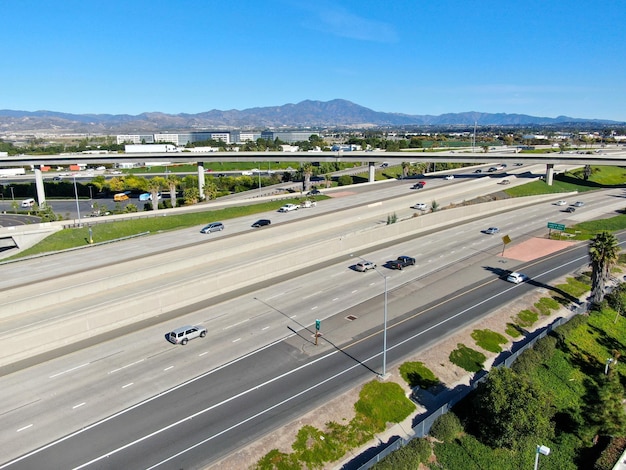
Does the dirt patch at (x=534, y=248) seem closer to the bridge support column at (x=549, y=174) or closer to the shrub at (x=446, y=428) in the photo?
the shrub at (x=446, y=428)

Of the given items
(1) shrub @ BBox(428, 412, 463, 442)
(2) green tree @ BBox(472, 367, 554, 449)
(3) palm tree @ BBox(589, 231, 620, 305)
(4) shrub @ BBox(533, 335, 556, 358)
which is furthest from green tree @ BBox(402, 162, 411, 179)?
(1) shrub @ BBox(428, 412, 463, 442)

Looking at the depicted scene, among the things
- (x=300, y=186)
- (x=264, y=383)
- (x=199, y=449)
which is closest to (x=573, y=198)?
(x=300, y=186)

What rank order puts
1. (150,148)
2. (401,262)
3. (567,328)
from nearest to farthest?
(567,328) < (401,262) < (150,148)

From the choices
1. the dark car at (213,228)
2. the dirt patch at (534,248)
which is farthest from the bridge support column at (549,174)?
the dark car at (213,228)

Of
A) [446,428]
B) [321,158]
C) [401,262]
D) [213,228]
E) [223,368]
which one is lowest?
[446,428]

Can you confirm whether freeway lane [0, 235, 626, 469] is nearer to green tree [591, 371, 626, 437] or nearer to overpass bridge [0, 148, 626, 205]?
Answer: green tree [591, 371, 626, 437]

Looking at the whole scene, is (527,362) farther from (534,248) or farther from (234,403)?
(534,248)

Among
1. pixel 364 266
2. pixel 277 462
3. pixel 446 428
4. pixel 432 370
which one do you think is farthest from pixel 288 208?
pixel 277 462
